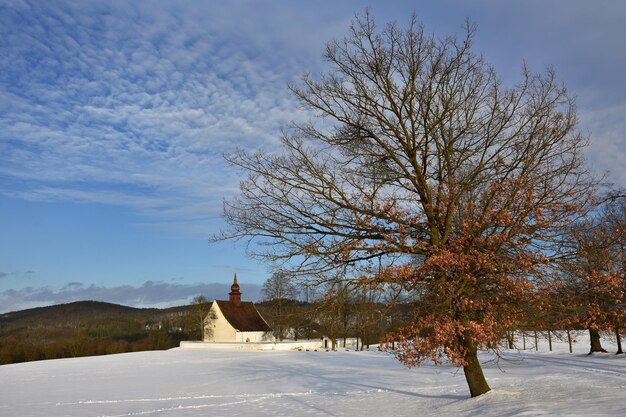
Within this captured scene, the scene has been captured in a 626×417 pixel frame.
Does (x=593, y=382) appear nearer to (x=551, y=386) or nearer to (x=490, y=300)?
(x=551, y=386)

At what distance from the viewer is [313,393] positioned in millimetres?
20812

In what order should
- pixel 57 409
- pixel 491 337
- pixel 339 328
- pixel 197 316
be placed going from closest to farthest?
pixel 491 337 → pixel 339 328 → pixel 57 409 → pixel 197 316

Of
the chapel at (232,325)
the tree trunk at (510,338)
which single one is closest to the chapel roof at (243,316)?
the chapel at (232,325)

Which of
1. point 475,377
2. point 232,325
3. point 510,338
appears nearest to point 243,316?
point 232,325

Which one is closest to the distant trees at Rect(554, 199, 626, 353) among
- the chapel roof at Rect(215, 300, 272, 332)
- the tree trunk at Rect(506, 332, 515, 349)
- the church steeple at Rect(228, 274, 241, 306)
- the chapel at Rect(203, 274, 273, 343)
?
the tree trunk at Rect(506, 332, 515, 349)

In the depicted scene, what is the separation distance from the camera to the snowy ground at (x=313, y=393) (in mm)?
13219

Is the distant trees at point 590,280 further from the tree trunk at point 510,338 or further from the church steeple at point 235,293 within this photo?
the church steeple at point 235,293

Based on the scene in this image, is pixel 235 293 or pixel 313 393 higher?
pixel 235 293

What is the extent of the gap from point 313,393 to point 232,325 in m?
62.9

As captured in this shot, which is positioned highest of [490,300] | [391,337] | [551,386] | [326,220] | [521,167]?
[521,167]

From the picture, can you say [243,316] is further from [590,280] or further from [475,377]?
[590,280]

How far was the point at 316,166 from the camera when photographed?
45.4 ft

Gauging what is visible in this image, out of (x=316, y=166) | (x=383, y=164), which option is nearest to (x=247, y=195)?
(x=316, y=166)

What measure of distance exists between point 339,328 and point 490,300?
371 cm
